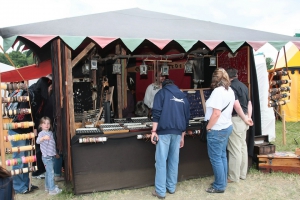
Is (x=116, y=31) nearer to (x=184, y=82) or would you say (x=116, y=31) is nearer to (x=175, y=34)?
(x=175, y=34)

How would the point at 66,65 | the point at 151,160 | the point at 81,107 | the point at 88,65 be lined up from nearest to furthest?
the point at 66,65, the point at 151,160, the point at 88,65, the point at 81,107

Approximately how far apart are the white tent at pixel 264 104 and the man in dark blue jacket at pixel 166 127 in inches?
152

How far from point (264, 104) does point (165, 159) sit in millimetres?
4484

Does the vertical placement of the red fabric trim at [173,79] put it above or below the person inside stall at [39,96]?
above

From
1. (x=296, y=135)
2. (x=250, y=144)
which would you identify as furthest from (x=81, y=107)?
(x=296, y=135)

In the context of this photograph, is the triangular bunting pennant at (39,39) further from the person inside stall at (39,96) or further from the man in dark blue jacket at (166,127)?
the man in dark blue jacket at (166,127)

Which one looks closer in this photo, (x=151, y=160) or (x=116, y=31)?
(x=116, y=31)

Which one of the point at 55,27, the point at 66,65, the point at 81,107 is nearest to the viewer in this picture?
the point at 55,27

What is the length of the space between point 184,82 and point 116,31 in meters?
4.70

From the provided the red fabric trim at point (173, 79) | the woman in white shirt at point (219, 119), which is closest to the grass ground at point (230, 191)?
the woman in white shirt at point (219, 119)

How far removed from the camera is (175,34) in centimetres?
386

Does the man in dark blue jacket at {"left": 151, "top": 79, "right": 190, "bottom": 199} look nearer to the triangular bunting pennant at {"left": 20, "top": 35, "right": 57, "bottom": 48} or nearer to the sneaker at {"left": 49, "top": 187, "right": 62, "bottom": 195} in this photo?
the sneaker at {"left": 49, "top": 187, "right": 62, "bottom": 195}

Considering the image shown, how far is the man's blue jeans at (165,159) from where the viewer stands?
3.66 m

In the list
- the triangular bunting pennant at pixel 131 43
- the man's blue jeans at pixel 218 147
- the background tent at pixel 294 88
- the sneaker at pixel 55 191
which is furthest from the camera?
the background tent at pixel 294 88
